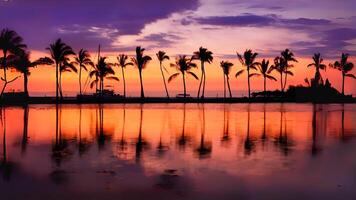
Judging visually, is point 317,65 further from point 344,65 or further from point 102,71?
point 102,71

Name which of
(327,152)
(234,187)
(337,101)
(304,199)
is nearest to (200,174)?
(234,187)

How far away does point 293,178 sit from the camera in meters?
11.6

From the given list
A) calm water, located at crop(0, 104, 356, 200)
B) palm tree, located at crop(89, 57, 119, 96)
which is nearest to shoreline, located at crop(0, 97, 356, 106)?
palm tree, located at crop(89, 57, 119, 96)

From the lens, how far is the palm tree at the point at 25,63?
7581cm

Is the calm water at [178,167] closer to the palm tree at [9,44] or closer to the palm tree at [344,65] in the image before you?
the palm tree at [9,44]

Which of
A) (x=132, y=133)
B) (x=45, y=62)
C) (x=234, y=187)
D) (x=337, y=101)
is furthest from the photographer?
(x=337, y=101)

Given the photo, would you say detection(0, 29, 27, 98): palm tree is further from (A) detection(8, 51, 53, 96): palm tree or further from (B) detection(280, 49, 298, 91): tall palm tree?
(B) detection(280, 49, 298, 91): tall palm tree

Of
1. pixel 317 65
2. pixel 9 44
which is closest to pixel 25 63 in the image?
pixel 9 44

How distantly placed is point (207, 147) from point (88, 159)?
5.04m

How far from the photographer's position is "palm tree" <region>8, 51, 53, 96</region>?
7581 centimetres

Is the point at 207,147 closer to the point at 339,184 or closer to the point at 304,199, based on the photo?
the point at 339,184

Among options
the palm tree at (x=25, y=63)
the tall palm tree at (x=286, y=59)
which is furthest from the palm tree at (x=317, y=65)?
the palm tree at (x=25, y=63)

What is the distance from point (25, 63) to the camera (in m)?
78.4

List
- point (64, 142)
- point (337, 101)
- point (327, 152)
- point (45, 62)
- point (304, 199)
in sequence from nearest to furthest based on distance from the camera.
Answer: point (304, 199) → point (327, 152) → point (64, 142) → point (45, 62) → point (337, 101)
